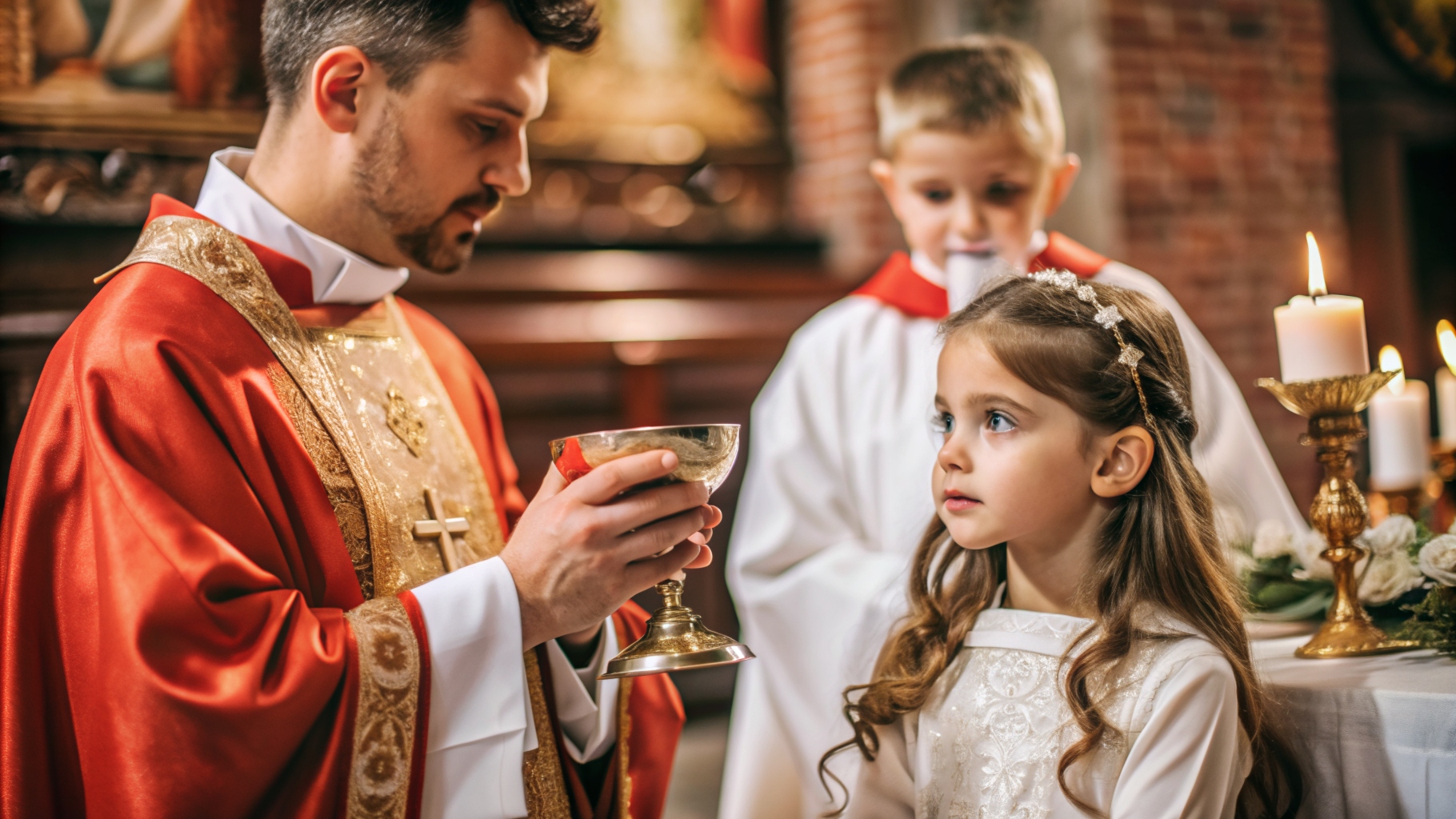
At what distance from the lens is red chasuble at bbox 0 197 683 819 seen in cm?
136

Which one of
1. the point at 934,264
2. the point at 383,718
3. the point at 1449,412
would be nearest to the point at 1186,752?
the point at 383,718

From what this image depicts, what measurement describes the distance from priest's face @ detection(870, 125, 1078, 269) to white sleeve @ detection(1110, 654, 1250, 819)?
42.3 inches

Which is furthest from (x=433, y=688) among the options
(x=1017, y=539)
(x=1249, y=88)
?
(x=1249, y=88)

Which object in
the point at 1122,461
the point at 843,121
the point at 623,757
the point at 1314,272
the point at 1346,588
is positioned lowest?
the point at 623,757

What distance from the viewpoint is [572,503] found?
1.48m

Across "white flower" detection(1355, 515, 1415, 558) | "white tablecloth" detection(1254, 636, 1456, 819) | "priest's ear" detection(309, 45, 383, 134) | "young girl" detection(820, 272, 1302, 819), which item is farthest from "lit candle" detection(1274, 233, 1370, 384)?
"priest's ear" detection(309, 45, 383, 134)

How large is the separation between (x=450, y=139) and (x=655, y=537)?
0.74m

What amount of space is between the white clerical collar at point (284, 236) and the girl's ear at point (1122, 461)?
45.2 inches

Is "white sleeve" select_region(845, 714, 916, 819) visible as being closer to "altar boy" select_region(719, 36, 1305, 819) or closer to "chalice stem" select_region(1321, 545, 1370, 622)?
"altar boy" select_region(719, 36, 1305, 819)

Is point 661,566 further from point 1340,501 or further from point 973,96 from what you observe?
point 973,96

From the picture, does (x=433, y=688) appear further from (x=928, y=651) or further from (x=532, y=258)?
(x=532, y=258)

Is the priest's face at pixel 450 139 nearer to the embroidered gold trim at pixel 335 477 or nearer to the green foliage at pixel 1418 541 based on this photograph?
the embroidered gold trim at pixel 335 477

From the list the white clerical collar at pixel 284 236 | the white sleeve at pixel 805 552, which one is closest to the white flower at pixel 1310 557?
the white sleeve at pixel 805 552

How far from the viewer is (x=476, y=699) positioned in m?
1.55
